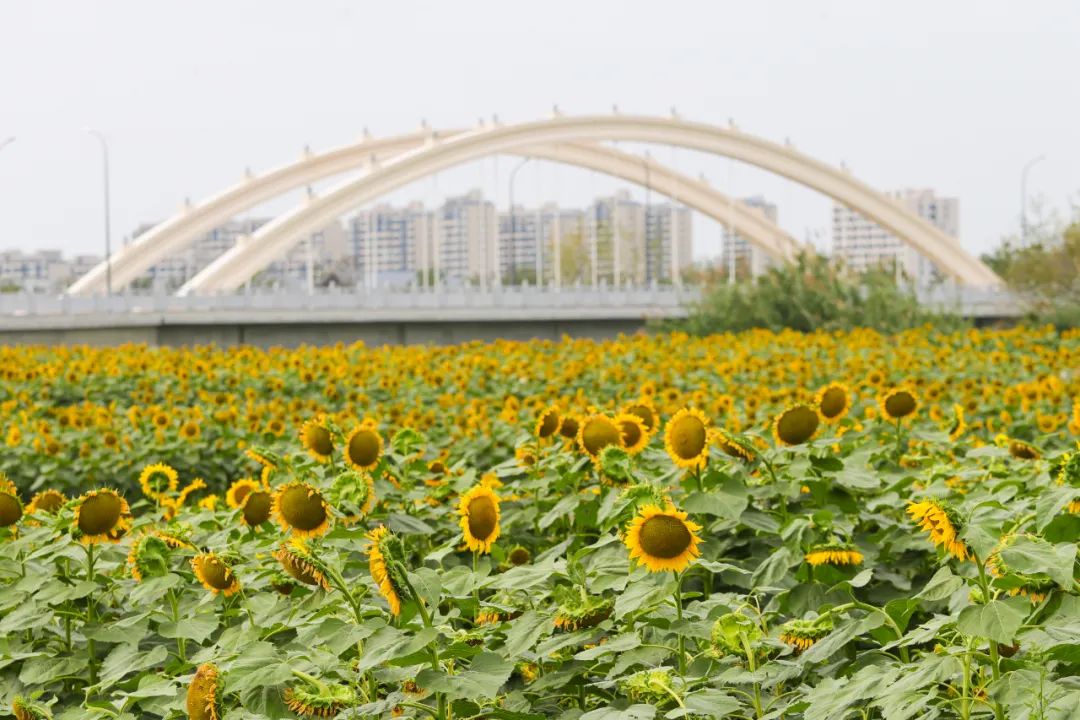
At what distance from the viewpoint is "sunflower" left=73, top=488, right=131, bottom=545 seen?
3.59 meters

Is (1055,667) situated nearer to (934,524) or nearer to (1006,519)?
(934,524)

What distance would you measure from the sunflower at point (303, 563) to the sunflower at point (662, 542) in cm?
59

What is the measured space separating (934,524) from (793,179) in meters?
58.3

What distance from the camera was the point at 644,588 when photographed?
2945 mm

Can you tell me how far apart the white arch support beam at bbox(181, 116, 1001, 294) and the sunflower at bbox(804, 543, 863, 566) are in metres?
39.8

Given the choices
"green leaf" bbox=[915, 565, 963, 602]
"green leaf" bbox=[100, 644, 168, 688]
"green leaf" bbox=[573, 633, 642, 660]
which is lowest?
"green leaf" bbox=[100, 644, 168, 688]

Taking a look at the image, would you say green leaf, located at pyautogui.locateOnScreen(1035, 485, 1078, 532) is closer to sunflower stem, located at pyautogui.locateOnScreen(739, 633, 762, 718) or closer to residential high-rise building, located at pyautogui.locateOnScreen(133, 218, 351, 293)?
sunflower stem, located at pyautogui.locateOnScreen(739, 633, 762, 718)

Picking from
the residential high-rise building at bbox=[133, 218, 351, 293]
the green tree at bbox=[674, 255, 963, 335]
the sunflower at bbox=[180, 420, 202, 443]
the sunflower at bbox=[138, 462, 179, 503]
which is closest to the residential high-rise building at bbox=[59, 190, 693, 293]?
the residential high-rise building at bbox=[133, 218, 351, 293]

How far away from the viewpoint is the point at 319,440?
4.23 meters

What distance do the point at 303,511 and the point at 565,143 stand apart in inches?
1951

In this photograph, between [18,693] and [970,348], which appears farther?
[970,348]

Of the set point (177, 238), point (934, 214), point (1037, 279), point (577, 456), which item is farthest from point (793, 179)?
point (934, 214)

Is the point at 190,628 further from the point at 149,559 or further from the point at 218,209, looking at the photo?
the point at 218,209

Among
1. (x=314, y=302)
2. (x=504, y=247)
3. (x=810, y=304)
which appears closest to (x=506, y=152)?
(x=314, y=302)
